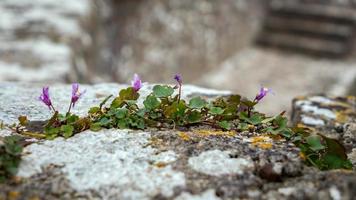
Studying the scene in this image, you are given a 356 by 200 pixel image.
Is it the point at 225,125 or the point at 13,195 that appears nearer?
the point at 13,195

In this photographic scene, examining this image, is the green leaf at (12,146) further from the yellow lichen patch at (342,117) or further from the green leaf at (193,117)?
the yellow lichen patch at (342,117)

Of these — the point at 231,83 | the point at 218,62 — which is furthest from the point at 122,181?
the point at 218,62

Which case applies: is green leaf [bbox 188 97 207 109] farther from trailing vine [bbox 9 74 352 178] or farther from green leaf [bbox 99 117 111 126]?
green leaf [bbox 99 117 111 126]

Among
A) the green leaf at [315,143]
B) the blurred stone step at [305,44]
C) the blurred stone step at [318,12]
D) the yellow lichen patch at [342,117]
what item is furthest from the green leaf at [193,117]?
the blurred stone step at [318,12]

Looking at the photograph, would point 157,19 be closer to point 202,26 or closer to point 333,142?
point 202,26

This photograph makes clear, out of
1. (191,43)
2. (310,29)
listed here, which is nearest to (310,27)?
(310,29)

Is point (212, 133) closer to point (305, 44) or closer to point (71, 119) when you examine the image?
point (71, 119)
